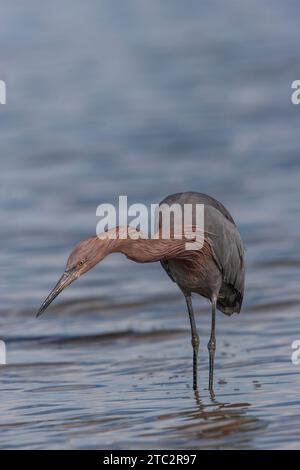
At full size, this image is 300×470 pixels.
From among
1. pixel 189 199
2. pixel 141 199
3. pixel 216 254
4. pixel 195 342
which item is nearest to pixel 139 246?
pixel 189 199

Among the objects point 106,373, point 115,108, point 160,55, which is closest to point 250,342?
point 106,373

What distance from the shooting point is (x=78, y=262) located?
651cm

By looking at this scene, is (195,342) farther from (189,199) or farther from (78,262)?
(78,262)

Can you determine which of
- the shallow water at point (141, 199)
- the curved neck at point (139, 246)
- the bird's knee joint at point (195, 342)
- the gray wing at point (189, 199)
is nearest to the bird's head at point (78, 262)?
the curved neck at point (139, 246)

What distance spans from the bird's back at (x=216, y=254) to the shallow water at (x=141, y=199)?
0.62m

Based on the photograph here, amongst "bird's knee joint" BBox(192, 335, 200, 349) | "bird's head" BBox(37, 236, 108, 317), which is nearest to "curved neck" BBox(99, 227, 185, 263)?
"bird's head" BBox(37, 236, 108, 317)

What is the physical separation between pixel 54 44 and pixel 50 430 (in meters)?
17.4

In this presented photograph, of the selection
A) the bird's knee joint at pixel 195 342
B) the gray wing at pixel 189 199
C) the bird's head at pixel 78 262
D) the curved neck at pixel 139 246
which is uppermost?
the gray wing at pixel 189 199

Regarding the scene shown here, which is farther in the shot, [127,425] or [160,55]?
[160,55]

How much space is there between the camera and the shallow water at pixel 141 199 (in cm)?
680

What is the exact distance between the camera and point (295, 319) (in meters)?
9.47

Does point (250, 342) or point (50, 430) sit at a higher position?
point (250, 342)

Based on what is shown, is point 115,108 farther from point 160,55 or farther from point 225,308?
point 225,308

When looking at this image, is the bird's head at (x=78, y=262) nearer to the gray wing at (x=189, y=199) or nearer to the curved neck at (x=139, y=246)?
the curved neck at (x=139, y=246)
